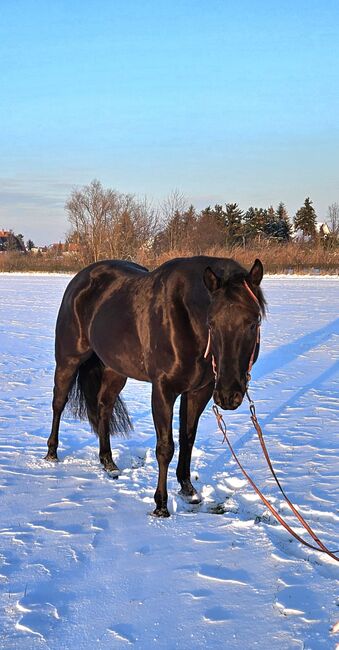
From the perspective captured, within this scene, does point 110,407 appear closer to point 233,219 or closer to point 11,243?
point 233,219

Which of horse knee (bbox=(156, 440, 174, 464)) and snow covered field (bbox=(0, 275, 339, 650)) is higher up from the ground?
horse knee (bbox=(156, 440, 174, 464))

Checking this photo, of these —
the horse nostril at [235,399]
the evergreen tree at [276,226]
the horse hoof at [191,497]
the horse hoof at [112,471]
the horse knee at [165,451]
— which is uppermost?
the evergreen tree at [276,226]

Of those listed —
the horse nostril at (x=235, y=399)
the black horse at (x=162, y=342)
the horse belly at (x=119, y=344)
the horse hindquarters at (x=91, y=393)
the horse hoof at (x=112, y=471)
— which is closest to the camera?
the horse nostril at (x=235, y=399)

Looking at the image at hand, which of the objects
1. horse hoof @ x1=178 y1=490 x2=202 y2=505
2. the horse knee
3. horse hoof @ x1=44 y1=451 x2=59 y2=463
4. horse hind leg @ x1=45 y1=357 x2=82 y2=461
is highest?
horse hind leg @ x1=45 y1=357 x2=82 y2=461

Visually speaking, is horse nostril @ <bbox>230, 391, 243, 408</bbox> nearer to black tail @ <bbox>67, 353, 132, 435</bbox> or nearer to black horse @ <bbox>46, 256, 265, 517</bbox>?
black horse @ <bbox>46, 256, 265, 517</bbox>

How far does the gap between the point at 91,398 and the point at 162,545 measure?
203 centimetres

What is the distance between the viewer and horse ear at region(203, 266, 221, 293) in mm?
3010

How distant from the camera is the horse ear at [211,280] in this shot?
301cm

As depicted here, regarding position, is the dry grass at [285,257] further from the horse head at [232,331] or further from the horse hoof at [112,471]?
the horse head at [232,331]

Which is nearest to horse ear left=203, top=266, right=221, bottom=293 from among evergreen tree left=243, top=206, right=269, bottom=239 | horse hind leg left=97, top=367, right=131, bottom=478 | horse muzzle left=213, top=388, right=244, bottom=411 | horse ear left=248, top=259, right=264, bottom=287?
horse ear left=248, top=259, right=264, bottom=287

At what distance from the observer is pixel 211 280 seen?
3039mm

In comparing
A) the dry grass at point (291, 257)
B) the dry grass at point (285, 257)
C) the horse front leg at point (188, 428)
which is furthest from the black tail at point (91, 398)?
the dry grass at point (291, 257)

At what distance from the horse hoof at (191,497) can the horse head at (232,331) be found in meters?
1.27

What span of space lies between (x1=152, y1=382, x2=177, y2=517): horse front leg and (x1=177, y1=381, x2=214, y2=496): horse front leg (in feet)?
0.83
